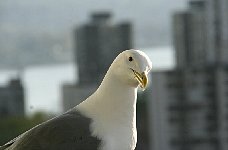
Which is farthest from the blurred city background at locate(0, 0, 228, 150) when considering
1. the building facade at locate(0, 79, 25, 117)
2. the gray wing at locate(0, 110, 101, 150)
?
the gray wing at locate(0, 110, 101, 150)

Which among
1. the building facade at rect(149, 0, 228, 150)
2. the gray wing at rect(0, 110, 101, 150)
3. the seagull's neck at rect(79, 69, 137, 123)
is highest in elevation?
the seagull's neck at rect(79, 69, 137, 123)

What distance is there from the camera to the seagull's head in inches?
35.4

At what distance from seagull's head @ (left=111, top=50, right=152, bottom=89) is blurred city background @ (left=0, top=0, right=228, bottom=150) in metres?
4.61

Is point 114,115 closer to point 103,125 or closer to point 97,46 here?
point 103,125

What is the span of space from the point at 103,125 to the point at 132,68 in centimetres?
9

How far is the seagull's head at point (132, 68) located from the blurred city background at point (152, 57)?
4609mm

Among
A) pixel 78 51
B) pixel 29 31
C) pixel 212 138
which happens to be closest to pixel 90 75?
pixel 78 51

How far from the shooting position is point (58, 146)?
0.93m

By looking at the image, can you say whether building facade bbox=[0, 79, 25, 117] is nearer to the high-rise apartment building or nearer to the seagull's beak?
the high-rise apartment building

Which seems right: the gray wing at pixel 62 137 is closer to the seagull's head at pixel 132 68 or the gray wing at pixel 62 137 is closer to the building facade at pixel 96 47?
the seagull's head at pixel 132 68

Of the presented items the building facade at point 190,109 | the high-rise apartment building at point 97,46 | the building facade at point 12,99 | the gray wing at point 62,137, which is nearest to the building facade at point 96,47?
the high-rise apartment building at point 97,46

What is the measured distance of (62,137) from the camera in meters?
0.94

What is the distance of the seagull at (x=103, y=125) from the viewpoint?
93 cm

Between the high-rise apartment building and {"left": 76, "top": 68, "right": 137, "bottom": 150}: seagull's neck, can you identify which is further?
the high-rise apartment building
